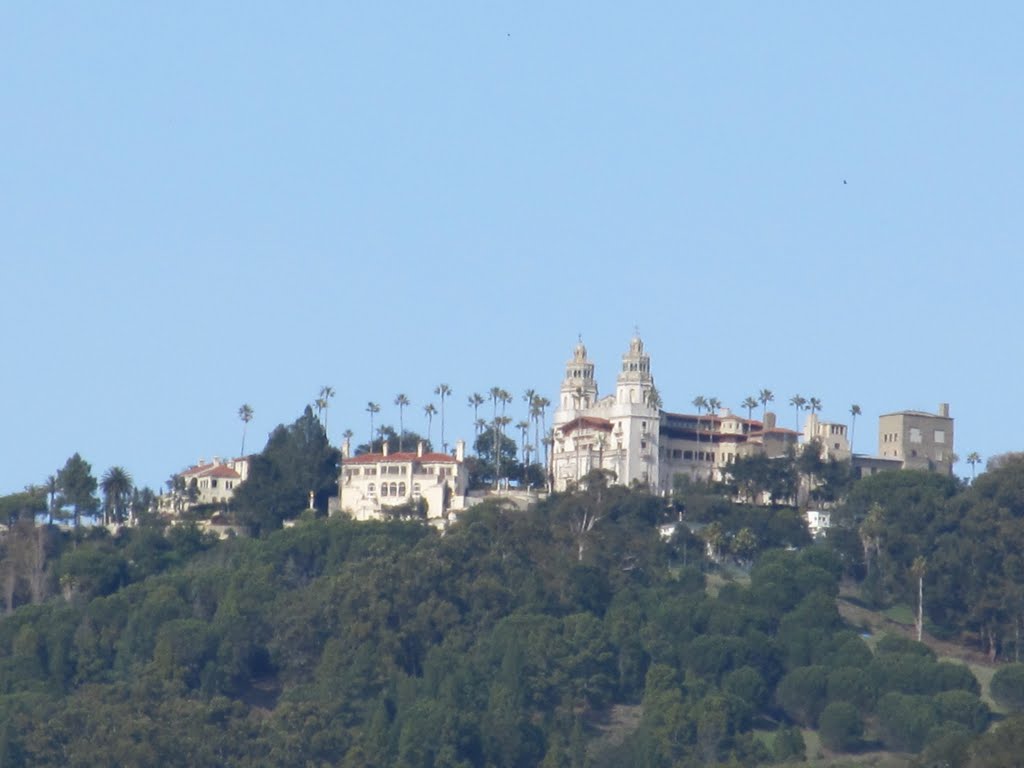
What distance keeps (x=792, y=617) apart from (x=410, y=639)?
17.3 meters

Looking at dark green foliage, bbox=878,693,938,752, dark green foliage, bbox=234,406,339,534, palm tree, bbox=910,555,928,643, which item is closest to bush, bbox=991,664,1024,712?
dark green foliage, bbox=878,693,938,752

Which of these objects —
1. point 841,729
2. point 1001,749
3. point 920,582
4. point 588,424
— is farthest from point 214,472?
point 1001,749

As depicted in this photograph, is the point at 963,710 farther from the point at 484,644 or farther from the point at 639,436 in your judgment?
the point at 639,436

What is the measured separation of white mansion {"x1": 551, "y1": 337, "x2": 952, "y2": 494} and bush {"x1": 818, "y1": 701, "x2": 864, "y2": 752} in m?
27.4

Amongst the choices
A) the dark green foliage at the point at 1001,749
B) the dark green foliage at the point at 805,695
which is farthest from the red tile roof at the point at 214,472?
the dark green foliage at the point at 1001,749

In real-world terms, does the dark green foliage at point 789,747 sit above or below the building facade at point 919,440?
below

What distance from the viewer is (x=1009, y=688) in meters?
111

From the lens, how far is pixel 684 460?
140125 millimetres

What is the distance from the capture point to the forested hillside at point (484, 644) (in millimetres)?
105938

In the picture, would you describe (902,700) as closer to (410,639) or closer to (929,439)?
(410,639)

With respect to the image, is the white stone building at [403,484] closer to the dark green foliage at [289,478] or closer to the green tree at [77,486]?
the dark green foliage at [289,478]

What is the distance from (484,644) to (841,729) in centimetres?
1726

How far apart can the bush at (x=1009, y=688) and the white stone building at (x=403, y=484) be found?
1299 inches

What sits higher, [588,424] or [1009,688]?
[588,424]
